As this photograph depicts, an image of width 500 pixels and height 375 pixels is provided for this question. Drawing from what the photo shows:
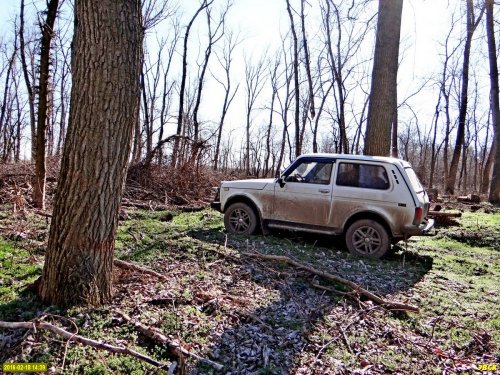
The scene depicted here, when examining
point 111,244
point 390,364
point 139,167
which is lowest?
point 390,364

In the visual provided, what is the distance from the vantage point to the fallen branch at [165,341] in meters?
2.96

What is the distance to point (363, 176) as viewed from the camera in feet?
22.6

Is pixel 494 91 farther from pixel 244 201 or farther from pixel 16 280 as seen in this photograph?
pixel 16 280

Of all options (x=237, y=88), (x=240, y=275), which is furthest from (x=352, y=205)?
(x=237, y=88)

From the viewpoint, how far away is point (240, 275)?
16.4 ft

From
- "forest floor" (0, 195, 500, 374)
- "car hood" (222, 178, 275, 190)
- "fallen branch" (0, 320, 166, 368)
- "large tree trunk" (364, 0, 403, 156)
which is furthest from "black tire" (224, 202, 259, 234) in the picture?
"fallen branch" (0, 320, 166, 368)

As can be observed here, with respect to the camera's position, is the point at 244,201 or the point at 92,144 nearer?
the point at 92,144

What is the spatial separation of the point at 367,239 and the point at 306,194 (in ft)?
4.67

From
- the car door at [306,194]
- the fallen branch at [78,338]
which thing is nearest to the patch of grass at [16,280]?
the fallen branch at [78,338]

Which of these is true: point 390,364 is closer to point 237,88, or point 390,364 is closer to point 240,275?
point 240,275

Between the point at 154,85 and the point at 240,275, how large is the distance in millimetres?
32754

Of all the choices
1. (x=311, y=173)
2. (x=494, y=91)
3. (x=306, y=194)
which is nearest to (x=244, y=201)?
(x=306, y=194)

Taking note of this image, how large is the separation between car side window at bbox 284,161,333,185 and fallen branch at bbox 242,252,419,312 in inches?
82.0

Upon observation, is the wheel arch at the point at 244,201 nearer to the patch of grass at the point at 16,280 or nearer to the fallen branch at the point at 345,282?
the fallen branch at the point at 345,282
